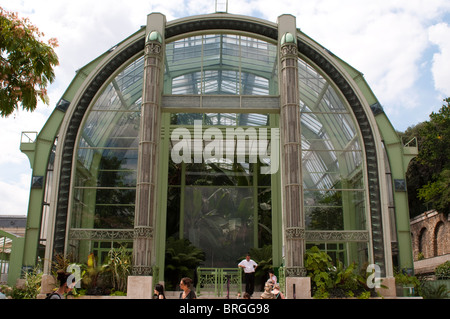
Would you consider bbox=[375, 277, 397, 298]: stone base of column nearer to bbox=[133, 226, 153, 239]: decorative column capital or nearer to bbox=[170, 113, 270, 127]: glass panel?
bbox=[133, 226, 153, 239]: decorative column capital

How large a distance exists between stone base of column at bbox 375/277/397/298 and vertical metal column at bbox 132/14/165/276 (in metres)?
→ 8.55

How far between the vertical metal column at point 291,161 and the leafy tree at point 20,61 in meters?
10.5

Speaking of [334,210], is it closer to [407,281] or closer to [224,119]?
[407,281]

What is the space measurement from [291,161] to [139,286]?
712 centimetres

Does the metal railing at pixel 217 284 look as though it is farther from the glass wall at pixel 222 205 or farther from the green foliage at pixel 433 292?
the green foliage at pixel 433 292

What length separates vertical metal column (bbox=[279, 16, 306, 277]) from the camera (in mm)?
16906

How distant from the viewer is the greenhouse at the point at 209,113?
59.6 ft

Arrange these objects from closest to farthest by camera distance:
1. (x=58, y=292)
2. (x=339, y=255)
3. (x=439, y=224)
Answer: (x=58, y=292) < (x=339, y=255) < (x=439, y=224)

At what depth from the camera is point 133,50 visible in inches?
800

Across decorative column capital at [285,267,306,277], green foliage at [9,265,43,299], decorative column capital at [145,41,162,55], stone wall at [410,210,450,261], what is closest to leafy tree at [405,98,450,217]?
stone wall at [410,210,450,261]

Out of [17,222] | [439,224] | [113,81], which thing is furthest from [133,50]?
[17,222]
